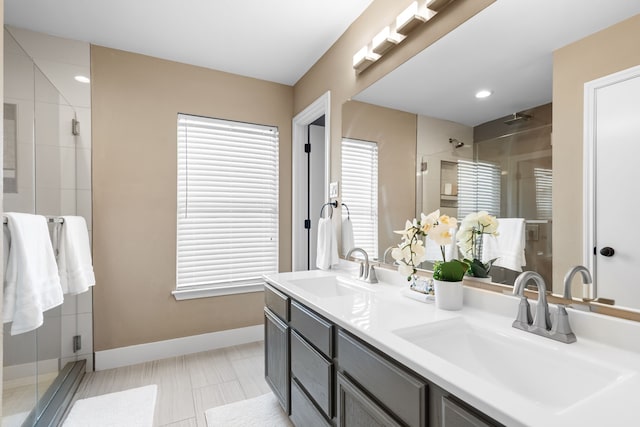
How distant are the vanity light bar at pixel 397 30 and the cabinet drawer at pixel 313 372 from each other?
1.67 metres

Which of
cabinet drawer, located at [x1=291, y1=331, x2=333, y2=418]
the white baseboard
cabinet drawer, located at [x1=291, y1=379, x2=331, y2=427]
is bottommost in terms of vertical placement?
the white baseboard

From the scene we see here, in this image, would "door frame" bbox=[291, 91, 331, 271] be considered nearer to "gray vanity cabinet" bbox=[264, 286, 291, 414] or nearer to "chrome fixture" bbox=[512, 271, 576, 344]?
"gray vanity cabinet" bbox=[264, 286, 291, 414]

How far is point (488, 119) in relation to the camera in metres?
1.27

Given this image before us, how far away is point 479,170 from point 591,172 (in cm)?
40

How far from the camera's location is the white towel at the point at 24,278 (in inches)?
52.9

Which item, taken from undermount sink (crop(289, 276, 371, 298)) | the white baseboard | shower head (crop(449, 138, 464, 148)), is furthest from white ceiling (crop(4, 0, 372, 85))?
the white baseboard

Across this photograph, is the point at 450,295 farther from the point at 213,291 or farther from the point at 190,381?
the point at 213,291

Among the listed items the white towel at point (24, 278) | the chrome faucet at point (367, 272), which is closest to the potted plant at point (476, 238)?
the chrome faucet at point (367, 272)

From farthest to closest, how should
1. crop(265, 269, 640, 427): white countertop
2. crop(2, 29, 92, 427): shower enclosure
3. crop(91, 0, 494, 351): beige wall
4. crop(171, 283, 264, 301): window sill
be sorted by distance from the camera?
1. crop(171, 283, 264, 301): window sill
2. crop(91, 0, 494, 351): beige wall
3. crop(2, 29, 92, 427): shower enclosure
4. crop(265, 269, 640, 427): white countertop

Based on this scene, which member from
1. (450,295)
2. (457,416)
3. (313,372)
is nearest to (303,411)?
(313,372)

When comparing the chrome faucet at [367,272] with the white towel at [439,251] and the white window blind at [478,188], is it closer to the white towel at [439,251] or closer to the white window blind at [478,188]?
the white towel at [439,251]

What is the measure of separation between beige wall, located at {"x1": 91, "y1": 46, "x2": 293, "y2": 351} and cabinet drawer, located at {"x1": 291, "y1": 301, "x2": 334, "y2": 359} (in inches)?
59.6

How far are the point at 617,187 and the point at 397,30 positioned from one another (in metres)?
1.26

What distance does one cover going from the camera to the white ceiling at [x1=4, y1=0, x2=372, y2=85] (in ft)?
6.40
